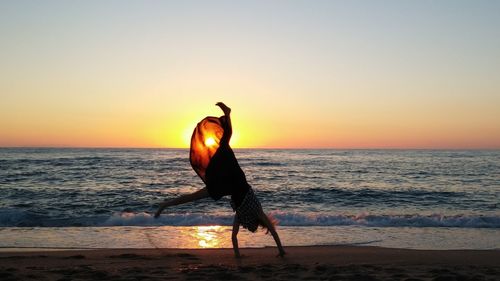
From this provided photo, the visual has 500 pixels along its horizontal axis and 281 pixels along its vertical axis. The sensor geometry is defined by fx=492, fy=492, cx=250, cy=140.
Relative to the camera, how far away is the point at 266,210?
1894cm

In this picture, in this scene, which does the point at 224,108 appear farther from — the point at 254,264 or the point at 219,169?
the point at 254,264

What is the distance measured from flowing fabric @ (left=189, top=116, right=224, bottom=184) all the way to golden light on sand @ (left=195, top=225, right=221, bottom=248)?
11.0 ft

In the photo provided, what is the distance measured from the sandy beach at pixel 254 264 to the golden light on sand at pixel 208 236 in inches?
42.1

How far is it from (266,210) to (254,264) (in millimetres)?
11258

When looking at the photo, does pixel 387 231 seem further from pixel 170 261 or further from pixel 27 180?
pixel 27 180

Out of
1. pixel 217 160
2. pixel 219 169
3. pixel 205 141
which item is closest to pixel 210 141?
pixel 205 141

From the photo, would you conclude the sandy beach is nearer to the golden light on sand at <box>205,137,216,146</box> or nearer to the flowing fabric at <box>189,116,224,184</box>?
the flowing fabric at <box>189,116,224,184</box>

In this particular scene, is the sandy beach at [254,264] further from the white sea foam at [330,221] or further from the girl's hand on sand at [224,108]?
the white sea foam at [330,221]

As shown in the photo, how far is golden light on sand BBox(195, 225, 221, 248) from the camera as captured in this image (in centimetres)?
1077

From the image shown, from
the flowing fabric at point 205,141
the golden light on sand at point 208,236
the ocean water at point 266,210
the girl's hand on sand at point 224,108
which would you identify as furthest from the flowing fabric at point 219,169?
the golden light on sand at point 208,236

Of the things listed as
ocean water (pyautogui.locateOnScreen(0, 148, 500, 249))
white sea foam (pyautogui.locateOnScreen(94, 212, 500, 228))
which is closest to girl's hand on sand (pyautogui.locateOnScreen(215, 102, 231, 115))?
ocean water (pyautogui.locateOnScreen(0, 148, 500, 249))

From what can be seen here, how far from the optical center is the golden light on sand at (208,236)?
10.8 meters

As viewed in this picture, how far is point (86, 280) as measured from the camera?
21.3 feet

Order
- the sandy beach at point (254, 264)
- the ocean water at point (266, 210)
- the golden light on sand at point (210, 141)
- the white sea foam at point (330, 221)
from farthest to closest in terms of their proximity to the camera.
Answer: the white sea foam at point (330, 221)
the ocean water at point (266, 210)
the golden light on sand at point (210, 141)
the sandy beach at point (254, 264)
